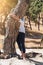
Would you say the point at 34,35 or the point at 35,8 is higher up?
the point at 35,8

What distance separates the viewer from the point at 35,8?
3523 millimetres

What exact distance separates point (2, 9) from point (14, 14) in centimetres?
12

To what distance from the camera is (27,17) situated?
3488mm

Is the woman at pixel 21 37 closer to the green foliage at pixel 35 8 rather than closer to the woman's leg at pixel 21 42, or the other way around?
the woman's leg at pixel 21 42

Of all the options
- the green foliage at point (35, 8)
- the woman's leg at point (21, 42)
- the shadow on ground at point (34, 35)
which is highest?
the green foliage at point (35, 8)

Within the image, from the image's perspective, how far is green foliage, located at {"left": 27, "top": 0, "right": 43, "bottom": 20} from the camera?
138 inches

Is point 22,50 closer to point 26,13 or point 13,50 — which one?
point 13,50

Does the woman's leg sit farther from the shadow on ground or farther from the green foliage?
the green foliage

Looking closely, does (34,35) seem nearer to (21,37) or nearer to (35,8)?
(21,37)

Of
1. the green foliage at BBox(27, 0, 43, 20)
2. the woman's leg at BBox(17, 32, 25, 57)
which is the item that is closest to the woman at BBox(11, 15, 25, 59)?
the woman's leg at BBox(17, 32, 25, 57)

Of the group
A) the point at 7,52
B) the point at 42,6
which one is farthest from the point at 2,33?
the point at 42,6

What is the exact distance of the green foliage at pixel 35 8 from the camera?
3508 mm

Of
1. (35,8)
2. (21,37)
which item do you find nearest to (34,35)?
(21,37)

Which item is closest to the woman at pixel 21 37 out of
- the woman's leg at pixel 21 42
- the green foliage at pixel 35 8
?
the woman's leg at pixel 21 42
